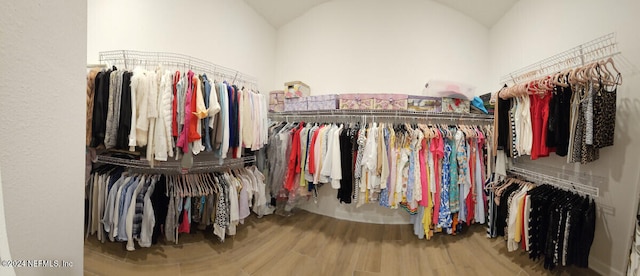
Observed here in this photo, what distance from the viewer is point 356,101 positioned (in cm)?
221

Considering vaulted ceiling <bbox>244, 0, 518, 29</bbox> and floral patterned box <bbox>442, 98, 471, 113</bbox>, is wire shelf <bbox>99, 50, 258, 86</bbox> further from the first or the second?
floral patterned box <bbox>442, 98, 471, 113</bbox>

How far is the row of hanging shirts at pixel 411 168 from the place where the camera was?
192 centimetres

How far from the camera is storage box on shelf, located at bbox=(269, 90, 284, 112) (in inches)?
104

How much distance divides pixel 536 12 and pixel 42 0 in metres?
3.26

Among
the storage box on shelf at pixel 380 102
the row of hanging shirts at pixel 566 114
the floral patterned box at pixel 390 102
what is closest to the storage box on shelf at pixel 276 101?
the storage box on shelf at pixel 380 102

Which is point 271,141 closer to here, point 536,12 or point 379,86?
point 379,86

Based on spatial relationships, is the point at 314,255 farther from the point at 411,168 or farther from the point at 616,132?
the point at 616,132

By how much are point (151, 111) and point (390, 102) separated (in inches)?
82.1

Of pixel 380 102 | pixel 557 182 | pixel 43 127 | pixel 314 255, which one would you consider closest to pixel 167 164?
pixel 314 255

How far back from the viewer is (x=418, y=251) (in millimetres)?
1771

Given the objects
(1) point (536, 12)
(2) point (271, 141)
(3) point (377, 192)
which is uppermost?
(1) point (536, 12)

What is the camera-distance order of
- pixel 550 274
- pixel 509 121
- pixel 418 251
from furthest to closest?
1. pixel 509 121
2. pixel 418 251
3. pixel 550 274

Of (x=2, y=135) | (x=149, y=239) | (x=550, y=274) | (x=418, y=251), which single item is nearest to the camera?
(x=2, y=135)

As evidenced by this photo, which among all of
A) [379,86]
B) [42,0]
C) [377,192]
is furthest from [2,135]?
[379,86]
